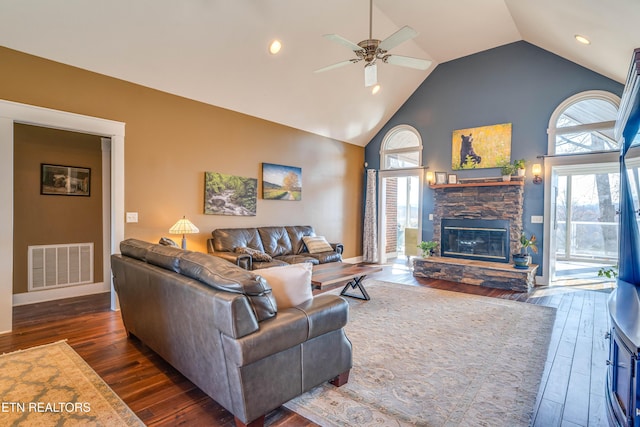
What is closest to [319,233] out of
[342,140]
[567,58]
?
[342,140]

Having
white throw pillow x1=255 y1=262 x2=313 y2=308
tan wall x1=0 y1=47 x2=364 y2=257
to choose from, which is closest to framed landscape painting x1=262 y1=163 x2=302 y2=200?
tan wall x1=0 y1=47 x2=364 y2=257

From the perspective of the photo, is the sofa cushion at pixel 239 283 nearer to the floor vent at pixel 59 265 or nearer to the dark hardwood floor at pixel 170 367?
the dark hardwood floor at pixel 170 367

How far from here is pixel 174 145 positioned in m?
4.71

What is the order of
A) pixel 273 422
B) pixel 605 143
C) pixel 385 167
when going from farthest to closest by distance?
1. pixel 385 167
2. pixel 605 143
3. pixel 273 422

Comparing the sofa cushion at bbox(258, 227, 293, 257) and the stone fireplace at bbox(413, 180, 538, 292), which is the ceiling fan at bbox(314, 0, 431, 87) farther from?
the stone fireplace at bbox(413, 180, 538, 292)

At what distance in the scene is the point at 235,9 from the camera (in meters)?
3.93

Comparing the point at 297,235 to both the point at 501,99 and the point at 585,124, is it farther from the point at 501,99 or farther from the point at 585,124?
the point at 585,124

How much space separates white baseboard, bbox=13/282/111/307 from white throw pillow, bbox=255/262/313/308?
4.15m

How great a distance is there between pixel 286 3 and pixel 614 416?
191 inches

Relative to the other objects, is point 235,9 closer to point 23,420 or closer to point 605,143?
point 23,420

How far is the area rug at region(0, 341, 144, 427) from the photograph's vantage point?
1.94m

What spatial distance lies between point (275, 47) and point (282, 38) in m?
0.16

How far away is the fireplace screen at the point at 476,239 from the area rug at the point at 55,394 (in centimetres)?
600

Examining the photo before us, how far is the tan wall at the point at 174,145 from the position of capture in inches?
143
